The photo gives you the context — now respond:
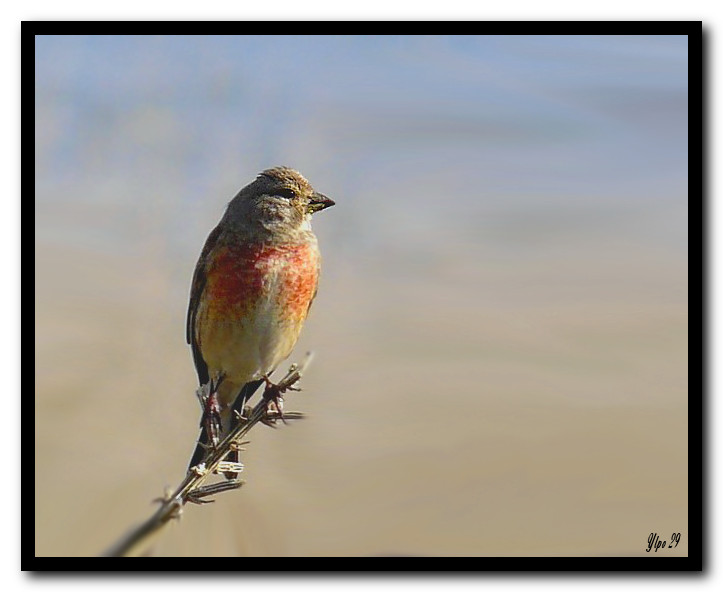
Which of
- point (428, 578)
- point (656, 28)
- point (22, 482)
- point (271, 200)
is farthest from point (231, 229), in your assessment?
point (656, 28)

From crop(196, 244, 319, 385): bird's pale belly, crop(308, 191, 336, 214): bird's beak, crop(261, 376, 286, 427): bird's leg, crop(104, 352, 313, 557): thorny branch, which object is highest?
crop(308, 191, 336, 214): bird's beak

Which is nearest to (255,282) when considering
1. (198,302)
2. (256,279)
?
(256,279)

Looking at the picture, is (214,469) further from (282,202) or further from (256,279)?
(282,202)

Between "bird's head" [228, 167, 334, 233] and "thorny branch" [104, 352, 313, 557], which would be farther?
"bird's head" [228, 167, 334, 233]

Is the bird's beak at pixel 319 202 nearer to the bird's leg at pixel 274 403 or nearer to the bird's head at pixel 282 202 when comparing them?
the bird's head at pixel 282 202

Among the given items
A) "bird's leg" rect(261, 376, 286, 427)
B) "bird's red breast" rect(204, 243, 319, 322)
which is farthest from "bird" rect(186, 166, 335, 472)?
"bird's leg" rect(261, 376, 286, 427)

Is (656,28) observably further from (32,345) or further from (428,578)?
(32,345)

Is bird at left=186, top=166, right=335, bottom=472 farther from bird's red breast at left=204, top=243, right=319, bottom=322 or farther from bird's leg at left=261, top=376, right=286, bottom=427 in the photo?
bird's leg at left=261, top=376, right=286, bottom=427

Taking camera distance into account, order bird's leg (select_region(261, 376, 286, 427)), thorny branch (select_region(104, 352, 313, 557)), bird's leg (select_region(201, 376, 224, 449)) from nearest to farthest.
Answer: thorny branch (select_region(104, 352, 313, 557)), bird's leg (select_region(261, 376, 286, 427)), bird's leg (select_region(201, 376, 224, 449))
